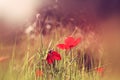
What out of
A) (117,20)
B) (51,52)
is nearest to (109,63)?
(117,20)

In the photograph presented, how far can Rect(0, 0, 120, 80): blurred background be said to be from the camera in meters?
1.14

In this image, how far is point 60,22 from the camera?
1172mm

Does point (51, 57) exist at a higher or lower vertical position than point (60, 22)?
lower

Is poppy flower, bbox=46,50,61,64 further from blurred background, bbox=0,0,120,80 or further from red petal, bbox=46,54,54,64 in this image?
blurred background, bbox=0,0,120,80

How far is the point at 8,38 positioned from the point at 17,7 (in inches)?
4.9

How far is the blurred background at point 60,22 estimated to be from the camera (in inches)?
44.8

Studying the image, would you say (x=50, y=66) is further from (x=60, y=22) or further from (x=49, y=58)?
(x=60, y=22)

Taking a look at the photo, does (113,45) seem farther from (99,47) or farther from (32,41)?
(32,41)

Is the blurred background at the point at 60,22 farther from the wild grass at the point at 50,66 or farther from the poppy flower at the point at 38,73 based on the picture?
the poppy flower at the point at 38,73

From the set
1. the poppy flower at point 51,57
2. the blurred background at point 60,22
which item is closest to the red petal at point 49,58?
the poppy flower at point 51,57

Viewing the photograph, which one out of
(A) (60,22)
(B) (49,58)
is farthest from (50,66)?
(A) (60,22)

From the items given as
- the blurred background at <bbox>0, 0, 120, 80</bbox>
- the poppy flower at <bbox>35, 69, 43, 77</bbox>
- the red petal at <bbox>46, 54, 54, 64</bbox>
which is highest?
the blurred background at <bbox>0, 0, 120, 80</bbox>

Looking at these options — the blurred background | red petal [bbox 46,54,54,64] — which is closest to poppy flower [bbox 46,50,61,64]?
red petal [bbox 46,54,54,64]

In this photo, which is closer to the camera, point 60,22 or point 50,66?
point 50,66
